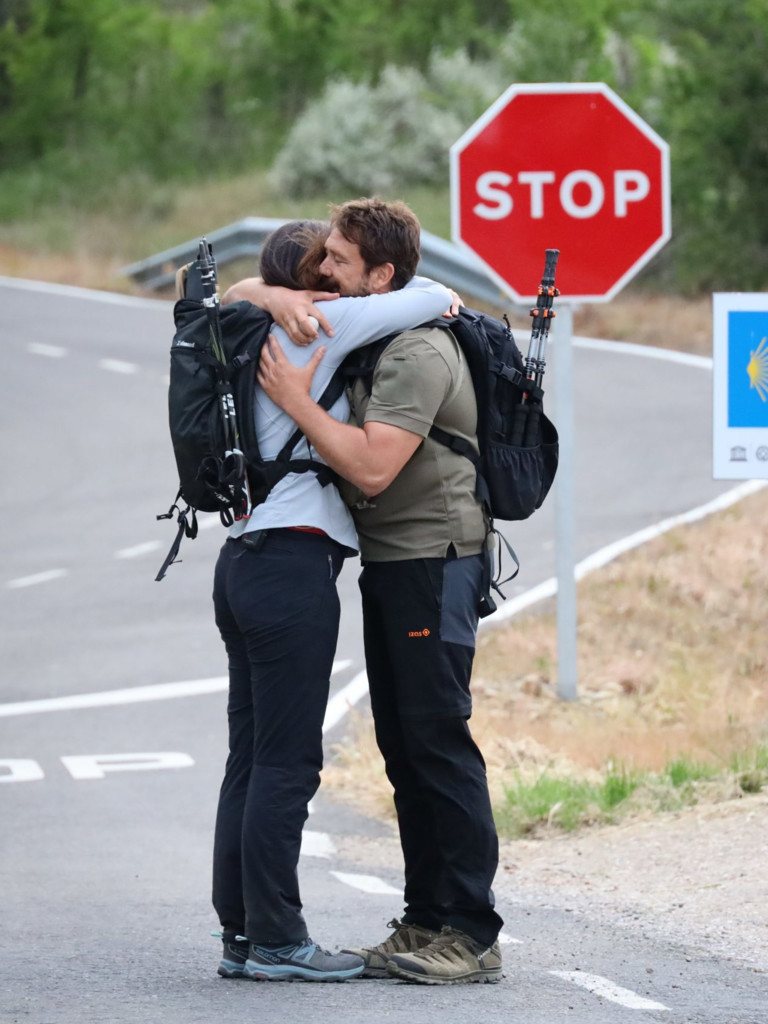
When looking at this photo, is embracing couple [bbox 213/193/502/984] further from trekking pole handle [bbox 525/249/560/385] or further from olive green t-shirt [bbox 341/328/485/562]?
trekking pole handle [bbox 525/249/560/385]

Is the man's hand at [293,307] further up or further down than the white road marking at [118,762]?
further up

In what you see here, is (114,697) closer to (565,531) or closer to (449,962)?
(565,531)

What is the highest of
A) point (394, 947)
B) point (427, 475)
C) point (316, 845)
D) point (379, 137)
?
point (379, 137)

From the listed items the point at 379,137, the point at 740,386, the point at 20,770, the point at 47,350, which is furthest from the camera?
the point at 379,137

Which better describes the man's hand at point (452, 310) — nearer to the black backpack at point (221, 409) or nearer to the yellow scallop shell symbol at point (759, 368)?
the black backpack at point (221, 409)

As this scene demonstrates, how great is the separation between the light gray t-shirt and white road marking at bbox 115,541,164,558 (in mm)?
9102

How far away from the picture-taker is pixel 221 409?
4617 millimetres

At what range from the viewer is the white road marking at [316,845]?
710 centimetres

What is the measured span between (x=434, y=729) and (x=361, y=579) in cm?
44

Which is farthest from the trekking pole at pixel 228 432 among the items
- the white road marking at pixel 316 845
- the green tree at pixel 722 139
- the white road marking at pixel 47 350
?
the green tree at pixel 722 139

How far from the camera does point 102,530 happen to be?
47.6ft

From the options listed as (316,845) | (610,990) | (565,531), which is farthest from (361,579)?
(565,531)

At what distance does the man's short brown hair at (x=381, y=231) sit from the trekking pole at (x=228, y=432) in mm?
383

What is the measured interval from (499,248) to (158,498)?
22.2 ft
